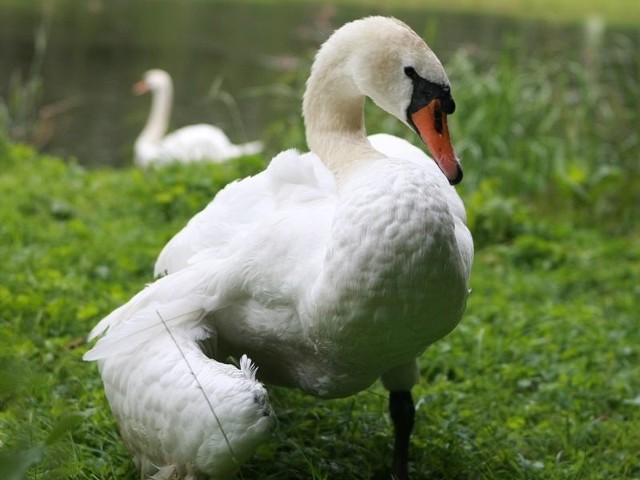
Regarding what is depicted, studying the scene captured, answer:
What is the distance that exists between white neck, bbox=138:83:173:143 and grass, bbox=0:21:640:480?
3.05 meters

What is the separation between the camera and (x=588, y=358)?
471 cm

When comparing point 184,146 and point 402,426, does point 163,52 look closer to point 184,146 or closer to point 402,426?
point 184,146

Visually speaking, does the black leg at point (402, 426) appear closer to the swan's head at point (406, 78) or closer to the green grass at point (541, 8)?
the swan's head at point (406, 78)

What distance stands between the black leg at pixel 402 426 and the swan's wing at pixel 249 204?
738mm

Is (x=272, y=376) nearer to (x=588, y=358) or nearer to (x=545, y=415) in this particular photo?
(x=545, y=415)

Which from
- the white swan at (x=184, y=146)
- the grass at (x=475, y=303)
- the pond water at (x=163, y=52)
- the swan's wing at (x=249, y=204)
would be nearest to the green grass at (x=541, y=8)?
the pond water at (x=163, y=52)

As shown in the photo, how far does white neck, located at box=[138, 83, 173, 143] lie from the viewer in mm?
10664

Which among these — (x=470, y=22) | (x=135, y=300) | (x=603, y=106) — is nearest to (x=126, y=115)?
(x=603, y=106)

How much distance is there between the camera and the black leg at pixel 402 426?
3482 millimetres

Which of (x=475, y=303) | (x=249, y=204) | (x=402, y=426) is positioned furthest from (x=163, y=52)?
(x=402, y=426)

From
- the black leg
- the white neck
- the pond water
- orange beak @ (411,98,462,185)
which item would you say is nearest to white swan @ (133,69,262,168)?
the white neck

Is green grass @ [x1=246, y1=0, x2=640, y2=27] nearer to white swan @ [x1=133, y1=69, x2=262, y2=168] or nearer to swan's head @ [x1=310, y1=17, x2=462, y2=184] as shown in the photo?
white swan @ [x1=133, y1=69, x2=262, y2=168]

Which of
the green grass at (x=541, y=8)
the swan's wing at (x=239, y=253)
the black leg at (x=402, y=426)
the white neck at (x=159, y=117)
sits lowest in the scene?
the green grass at (x=541, y=8)

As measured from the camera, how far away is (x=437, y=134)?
311 centimetres
